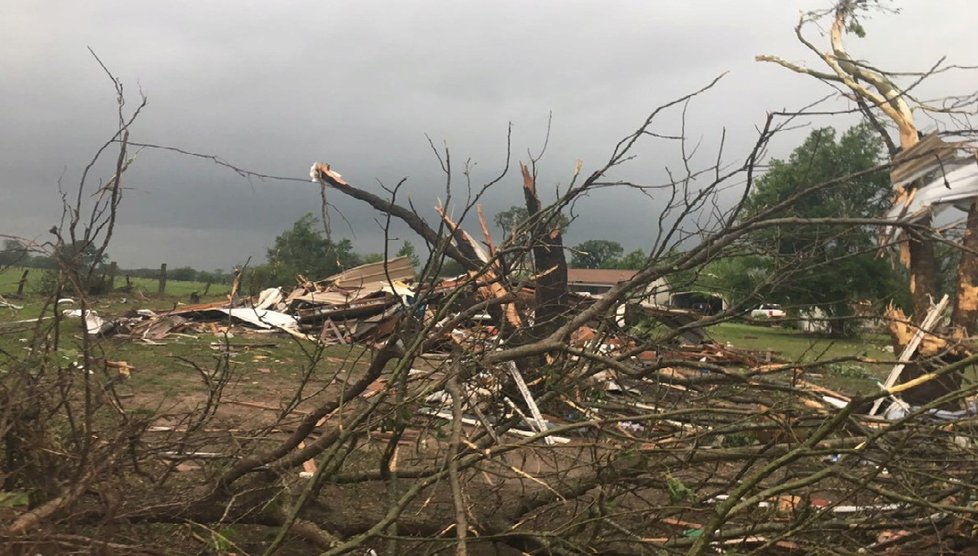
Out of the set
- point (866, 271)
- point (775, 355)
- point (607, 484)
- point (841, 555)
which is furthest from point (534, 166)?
point (866, 271)

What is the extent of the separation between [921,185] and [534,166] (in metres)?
9.37

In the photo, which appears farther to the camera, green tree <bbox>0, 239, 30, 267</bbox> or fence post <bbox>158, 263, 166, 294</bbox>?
fence post <bbox>158, 263, 166, 294</bbox>

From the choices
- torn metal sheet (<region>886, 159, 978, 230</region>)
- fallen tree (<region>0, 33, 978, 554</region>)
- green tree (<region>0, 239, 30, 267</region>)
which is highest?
torn metal sheet (<region>886, 159, 978, 230</region>)

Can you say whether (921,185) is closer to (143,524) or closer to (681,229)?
(681,229)

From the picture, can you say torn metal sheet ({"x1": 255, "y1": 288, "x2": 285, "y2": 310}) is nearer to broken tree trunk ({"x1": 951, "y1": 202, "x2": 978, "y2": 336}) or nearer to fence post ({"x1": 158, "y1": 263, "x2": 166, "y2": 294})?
fence post ({"x1": 158, "y1": 263, "x2": 166, "y2": 294})

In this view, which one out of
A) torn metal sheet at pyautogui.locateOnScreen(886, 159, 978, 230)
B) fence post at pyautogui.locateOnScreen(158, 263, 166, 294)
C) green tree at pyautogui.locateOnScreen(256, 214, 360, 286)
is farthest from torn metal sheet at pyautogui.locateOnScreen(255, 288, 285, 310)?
torn metal sheet at pyautogui.locateOnScreen(886, 159, 978, 230)

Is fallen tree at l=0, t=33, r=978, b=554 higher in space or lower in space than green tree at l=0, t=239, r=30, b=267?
lower

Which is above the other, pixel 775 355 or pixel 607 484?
pixel 607 484

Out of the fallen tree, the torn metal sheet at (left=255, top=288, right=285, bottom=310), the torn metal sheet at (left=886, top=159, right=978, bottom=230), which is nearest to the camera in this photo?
the fallen tree

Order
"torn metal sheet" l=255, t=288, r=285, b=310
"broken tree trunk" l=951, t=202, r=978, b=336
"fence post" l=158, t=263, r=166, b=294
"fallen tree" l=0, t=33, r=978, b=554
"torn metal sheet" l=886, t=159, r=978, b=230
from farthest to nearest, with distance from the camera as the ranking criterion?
"fence post" l=158, t=263, r=166, b=294 < "torn metal sheet" l=255, t=288, r=285, b=310 < "broken tree trunk" l=951, t=202, r=978, b=336 < "torn metal sheet" l=886, t=159, r=978, b=230 < "fallen tree" l=0, t=33, r=978, b=554

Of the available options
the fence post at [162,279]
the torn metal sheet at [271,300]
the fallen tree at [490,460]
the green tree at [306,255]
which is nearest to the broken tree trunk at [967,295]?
the fallen tree at [490,460]

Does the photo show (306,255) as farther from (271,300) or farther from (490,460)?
(490,460)

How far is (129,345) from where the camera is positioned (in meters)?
11.0

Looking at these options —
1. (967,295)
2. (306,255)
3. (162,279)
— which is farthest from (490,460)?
(162,279)
